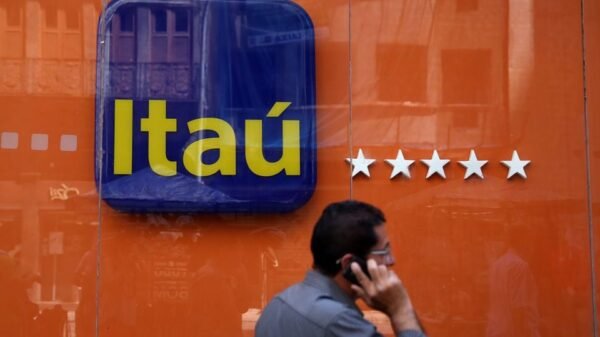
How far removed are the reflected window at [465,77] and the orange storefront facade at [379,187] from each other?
11 mm

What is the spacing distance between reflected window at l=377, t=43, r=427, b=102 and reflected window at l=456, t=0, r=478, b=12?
Result: 467mm

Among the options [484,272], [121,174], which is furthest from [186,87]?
[484,272]

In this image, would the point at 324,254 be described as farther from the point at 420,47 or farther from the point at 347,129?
the point at 420,47

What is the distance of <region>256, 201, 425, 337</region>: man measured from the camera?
311 cm

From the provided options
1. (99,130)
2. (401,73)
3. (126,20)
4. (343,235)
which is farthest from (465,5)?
(343,235)

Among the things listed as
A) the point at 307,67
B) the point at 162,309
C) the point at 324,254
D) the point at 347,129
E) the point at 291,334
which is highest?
the point at 307,67

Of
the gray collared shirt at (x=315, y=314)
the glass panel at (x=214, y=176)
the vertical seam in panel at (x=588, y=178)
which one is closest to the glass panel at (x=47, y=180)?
the glass panel at (x=214, y=176)

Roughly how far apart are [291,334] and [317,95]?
3520 mm

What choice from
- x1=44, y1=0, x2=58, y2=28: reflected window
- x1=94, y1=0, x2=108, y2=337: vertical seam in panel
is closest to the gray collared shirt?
x1=94, y1=0, x2=108, y2=337: vertical seam in panel

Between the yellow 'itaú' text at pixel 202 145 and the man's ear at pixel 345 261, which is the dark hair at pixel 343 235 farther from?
the yellow 'itaú' text at pixel 202 145

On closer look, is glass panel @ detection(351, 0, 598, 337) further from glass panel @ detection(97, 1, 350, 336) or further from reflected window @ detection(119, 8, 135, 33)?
reflected window @ detection(119, 8, 135, 33)

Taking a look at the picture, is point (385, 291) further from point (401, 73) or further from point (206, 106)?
point (401, 73)

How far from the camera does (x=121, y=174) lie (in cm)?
619

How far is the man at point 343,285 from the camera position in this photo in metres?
3.11
